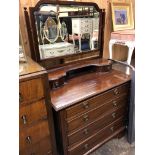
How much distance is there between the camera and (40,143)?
1.20m

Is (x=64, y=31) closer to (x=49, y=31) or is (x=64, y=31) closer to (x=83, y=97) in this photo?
(x=49, y=31)

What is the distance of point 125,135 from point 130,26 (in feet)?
4.48

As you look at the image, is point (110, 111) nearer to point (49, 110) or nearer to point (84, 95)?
point (84, 95)

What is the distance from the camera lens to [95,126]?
146 cm

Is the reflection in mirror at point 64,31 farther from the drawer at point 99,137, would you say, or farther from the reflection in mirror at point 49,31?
the drawer at point 99,137

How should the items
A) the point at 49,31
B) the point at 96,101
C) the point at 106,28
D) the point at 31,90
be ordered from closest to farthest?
the point at 31,90
the point at 96,101
the point at 49,31
the point at 106,28

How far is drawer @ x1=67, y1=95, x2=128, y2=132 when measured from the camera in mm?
1289

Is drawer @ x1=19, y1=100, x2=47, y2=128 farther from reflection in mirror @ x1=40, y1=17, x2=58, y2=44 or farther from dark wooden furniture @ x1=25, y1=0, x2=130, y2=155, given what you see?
reflection in mirror @ x1=40, y1=17, x2=58, y2=44

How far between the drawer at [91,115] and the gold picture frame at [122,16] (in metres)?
0.94

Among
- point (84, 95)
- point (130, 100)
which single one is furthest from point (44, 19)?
point (130, 100)

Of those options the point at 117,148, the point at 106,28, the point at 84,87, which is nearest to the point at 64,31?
the point at 84,87

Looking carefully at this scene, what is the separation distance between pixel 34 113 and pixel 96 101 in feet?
1.74

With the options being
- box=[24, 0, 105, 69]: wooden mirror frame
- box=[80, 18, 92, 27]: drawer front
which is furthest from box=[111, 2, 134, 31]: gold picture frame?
box=[80, 18, 92, 27]: drawer front
